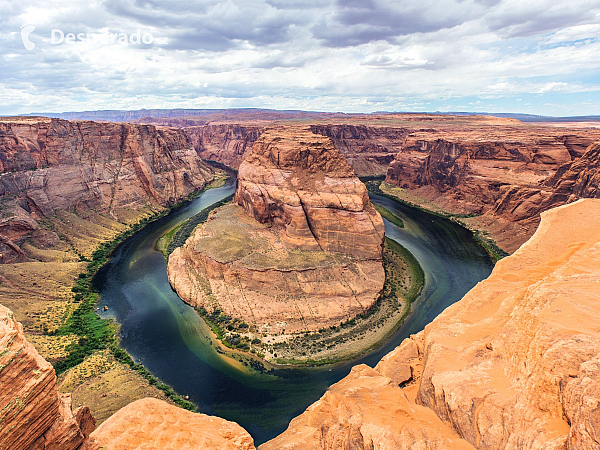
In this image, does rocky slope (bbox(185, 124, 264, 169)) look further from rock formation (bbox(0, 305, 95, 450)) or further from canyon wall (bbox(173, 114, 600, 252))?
rock formation (bbox(0, 305, 95, 450))

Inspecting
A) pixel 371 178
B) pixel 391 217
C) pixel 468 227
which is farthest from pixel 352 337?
pixel 371 178

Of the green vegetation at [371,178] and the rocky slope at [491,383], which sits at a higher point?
the rocky slope at [491,383]

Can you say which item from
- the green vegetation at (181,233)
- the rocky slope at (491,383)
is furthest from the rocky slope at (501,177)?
the green vegetation at (181,233)

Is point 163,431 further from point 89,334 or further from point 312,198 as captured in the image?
point 312,198

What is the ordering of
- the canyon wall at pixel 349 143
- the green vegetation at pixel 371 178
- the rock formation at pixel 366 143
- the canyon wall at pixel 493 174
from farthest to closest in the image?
the canyon wall at pixel 349 143 < the rock formation at pixel 366 143 < the green vegetation at pixel 371 178 < the canyon wall at pixel 493 174

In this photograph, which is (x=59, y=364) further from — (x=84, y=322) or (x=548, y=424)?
(x=548, y=424)

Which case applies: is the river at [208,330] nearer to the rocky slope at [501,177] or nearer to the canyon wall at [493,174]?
the rocky slope at [501,177]
